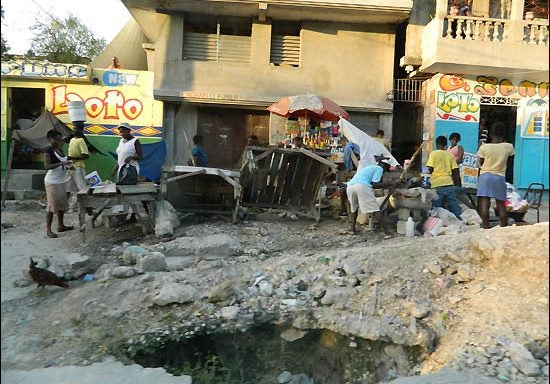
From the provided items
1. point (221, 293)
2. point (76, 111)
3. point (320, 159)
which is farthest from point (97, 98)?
point (221, 293)

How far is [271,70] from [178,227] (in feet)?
17.4

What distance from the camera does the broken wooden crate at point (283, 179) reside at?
7059mm

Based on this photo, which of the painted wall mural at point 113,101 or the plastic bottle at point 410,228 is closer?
the plastic bottle at point 410,228

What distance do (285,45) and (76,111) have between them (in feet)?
15.2

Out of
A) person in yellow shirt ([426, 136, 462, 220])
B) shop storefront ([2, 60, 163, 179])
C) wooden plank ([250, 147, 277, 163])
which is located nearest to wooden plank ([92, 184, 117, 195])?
wooden plank ([250, 147, 277, 163])

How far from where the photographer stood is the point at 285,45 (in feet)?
36.6

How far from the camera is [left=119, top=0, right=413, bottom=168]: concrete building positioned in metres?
10.7

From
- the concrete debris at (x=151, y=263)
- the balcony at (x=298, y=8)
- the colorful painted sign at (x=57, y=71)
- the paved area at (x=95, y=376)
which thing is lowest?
the paved area at (x=95, y=376)

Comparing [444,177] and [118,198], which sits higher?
[444,177]

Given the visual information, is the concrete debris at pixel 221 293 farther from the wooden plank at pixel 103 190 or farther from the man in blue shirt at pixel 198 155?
the man in blue shirt at pixel 198 155

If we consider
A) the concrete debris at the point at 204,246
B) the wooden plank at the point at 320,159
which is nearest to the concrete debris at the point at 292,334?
the concrete debris at the point at 204,246

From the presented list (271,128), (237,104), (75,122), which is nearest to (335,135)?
(271,128)

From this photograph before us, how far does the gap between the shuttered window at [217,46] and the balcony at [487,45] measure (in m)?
3.93

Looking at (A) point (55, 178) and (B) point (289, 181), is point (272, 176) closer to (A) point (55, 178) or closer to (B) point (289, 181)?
(B) point (289, 181)
